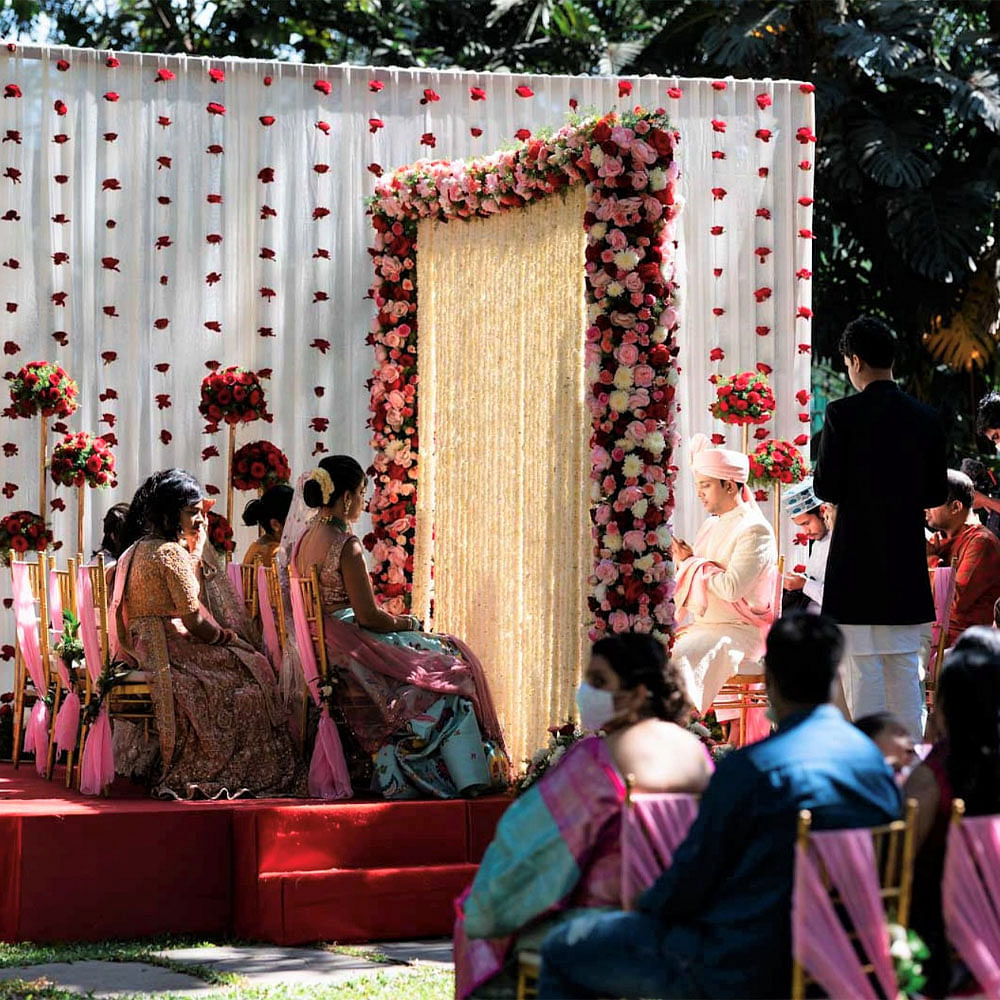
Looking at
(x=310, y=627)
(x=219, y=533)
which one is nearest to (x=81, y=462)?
(x=219, y=533)

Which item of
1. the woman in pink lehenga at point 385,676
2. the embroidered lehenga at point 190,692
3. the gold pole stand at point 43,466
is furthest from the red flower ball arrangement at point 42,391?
the woman in pink lehenga at point 385,676

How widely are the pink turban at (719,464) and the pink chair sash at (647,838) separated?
417cm

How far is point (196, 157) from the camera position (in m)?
9.98

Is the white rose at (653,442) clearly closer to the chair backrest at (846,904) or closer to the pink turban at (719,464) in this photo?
the pink turban at (719,464)

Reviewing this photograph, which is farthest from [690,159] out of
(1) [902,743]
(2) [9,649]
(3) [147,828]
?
(1) [902,743]

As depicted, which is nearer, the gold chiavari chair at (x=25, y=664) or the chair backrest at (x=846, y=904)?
the chair backrest at (x=846, y=904)

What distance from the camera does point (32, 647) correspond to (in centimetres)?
823

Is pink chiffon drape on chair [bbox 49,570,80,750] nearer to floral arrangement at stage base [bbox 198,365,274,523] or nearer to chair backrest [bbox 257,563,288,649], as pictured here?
chair backrest [bbox 257,563,288,649]

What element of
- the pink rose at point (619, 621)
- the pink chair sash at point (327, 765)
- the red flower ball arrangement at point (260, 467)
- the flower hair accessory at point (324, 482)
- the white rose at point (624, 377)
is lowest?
the pink chair sash at point (327, 765)

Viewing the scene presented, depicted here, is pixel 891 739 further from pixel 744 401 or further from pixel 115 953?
pixel 744 401

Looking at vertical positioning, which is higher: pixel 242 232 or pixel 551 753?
pixel 242 232

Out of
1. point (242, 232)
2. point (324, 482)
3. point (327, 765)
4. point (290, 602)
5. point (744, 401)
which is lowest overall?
point (327, 765)

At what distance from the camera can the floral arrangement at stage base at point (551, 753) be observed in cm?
663

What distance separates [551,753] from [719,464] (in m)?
1.64
